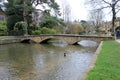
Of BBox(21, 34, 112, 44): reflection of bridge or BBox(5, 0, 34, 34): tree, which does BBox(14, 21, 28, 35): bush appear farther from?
BBox(21, 34, 112, 44): reflection of bridge

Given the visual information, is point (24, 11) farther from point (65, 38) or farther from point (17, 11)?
point (65, 38)

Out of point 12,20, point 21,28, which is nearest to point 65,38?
point 21,28

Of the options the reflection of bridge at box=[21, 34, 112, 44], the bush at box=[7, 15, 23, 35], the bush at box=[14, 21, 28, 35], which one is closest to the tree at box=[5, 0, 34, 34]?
the bush at box=[7, 15, 23, 35]

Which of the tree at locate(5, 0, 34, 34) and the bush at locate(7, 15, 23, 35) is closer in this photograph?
the tree at locate(5, 0, 34, 34)

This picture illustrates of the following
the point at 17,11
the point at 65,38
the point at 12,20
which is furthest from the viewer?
the point at 12,20

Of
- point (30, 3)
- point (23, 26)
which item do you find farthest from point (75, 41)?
point (30, 3)

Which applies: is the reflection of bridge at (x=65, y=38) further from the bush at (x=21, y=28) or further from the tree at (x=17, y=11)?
the tree at (x=17, y=11)

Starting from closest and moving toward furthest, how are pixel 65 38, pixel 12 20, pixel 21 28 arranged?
pixel 65 38 → pixel 21 28 → pixel 12 20

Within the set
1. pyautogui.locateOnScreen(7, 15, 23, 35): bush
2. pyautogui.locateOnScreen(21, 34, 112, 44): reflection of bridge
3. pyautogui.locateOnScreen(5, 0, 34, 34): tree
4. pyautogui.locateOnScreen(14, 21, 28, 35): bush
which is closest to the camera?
pyautogui.locateOnScreen(21, 34, 112, 44): reflection of bridge

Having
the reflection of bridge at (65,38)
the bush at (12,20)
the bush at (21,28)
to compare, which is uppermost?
the bush at (12,20)

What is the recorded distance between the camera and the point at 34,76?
484 inches

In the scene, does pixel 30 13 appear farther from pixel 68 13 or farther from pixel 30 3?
pixel 68 13

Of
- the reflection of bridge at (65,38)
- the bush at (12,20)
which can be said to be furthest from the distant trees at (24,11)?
the reflection of bridge at (65,38)

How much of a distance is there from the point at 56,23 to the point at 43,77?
1678 inches
